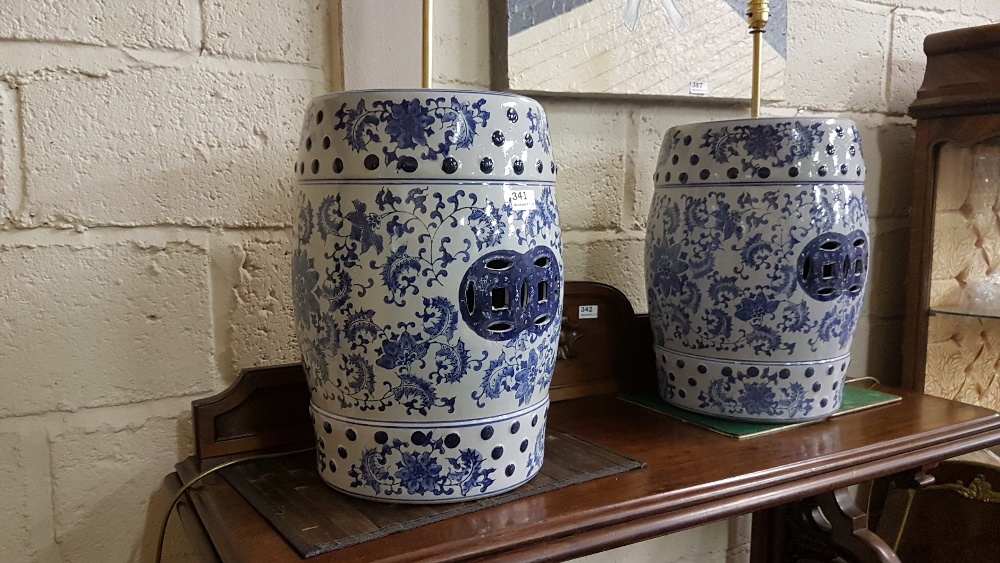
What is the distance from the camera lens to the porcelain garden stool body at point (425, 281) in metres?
0.49

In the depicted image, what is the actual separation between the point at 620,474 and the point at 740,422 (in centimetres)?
17

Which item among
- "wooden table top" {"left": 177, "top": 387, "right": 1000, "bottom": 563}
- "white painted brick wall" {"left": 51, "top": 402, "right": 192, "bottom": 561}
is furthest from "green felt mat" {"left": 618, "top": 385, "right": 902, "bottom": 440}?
"white painted brick wall" {"left": 51, "top": 402, "right": 192, "bottom": 561}

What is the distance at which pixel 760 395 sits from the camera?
686 mm

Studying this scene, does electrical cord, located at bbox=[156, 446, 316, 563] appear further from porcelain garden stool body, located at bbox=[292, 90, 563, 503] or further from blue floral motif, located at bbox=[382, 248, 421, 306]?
blue floral motif, located at bbox=[382, 248, 421, 306]

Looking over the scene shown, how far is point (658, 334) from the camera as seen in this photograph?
747 mm

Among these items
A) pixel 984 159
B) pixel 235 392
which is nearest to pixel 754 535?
pixel 984 159

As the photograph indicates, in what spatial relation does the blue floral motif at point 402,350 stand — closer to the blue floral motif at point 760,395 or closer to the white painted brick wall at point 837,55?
the blue floral motif at point 760,395

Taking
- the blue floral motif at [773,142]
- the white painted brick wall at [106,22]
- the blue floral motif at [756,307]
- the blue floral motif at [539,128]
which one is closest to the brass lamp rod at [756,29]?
the blue floral motif at [773,142]

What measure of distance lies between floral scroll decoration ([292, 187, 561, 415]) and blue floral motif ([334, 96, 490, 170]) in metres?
0.03

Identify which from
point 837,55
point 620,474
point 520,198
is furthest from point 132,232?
point 837,55

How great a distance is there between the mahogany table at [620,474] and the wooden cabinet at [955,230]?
0.79ft

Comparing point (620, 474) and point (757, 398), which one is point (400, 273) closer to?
point (620, 474)

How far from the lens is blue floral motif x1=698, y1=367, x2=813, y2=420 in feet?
2.24

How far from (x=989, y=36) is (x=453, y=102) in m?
0.78
